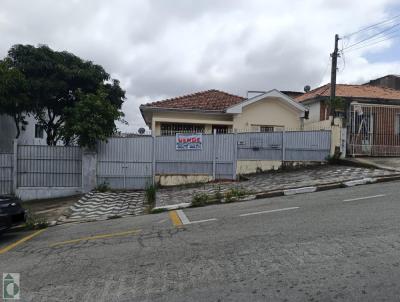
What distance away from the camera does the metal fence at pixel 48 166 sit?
16.0m

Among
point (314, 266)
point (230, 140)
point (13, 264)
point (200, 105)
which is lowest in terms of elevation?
point (13, 264)

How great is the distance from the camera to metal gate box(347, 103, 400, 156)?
18.3 meters

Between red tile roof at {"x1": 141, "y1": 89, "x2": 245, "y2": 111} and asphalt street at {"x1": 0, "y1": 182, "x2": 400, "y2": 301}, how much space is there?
12.8 meters

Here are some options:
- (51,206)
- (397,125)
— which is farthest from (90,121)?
(397,125)

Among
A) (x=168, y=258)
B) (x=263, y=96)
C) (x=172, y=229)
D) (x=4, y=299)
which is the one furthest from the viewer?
(x=263, y=96)

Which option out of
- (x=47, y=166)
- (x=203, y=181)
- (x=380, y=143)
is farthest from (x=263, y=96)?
(x=47, y=166)

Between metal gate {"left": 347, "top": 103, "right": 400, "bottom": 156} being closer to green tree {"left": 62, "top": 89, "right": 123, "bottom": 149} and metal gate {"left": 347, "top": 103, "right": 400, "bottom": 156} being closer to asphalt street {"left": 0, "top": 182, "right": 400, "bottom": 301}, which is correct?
asphalt street {"left": 0, "top": 182, "right": 400, "bottom": 301}

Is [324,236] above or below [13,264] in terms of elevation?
above

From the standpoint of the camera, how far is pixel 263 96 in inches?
881

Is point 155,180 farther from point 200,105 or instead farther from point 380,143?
point 380,143

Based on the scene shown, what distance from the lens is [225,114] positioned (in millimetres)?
22109

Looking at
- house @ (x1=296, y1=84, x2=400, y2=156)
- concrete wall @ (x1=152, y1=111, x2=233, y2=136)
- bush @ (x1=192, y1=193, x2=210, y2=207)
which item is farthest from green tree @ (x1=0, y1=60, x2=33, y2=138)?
house @ (x1=296, y1=84, x2=400, y2=156)

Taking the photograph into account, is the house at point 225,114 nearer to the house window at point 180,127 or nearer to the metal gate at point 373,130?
the house window at point 180,127

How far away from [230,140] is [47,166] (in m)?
7.21
